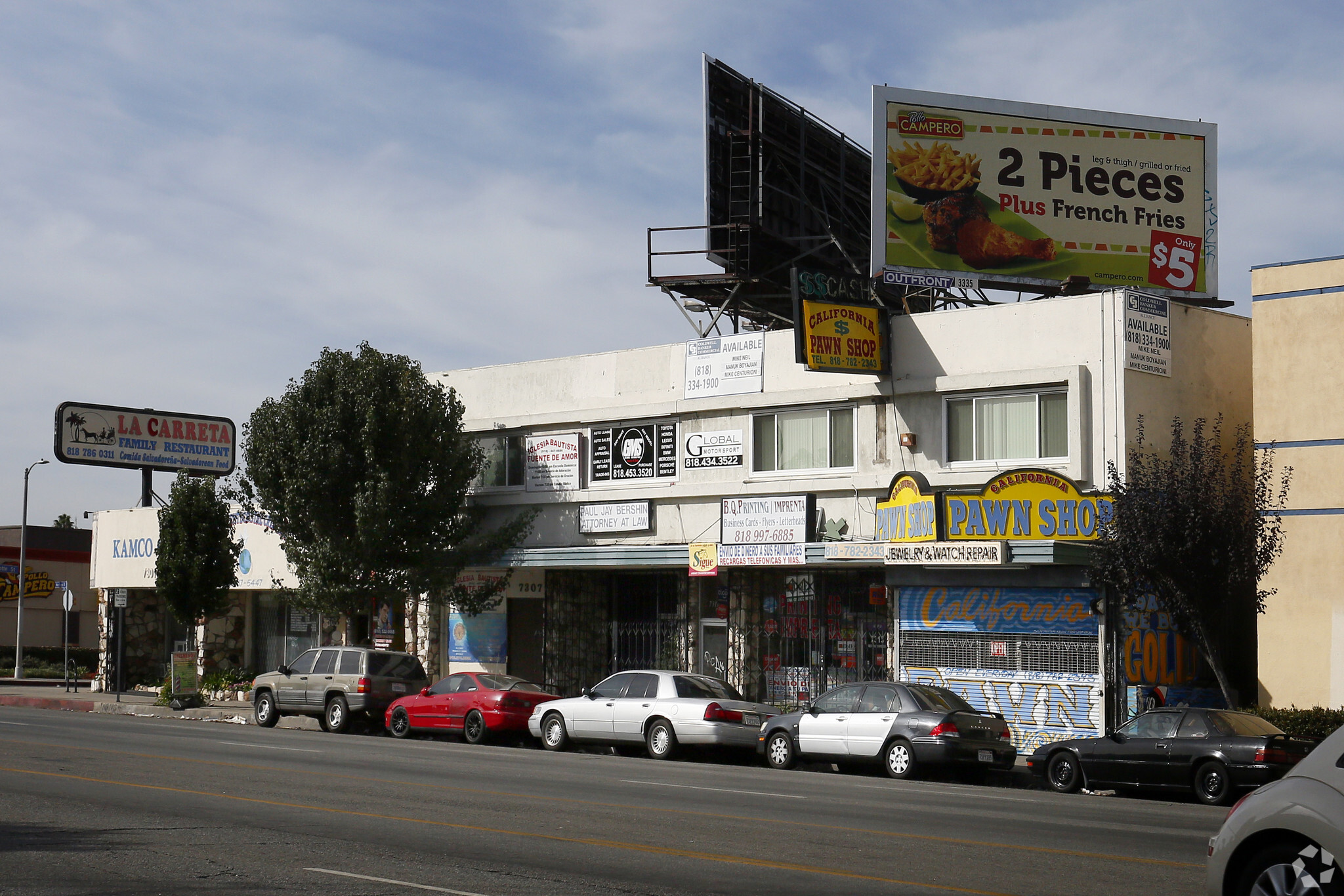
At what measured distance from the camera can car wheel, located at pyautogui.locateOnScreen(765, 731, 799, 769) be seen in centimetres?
2120

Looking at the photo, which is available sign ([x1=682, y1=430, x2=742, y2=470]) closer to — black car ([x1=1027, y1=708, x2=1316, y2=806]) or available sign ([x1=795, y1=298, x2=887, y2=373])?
available sign ([x1=795, y1=298, x2=887, y2=373])

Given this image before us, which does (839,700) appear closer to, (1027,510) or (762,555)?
(1027,510)

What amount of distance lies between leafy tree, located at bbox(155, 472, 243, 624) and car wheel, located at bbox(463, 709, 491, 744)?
512 inches

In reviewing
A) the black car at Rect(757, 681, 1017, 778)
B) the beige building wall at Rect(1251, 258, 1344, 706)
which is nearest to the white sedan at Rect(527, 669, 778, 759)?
the black car at Rect(757, 681, 1017, 778)

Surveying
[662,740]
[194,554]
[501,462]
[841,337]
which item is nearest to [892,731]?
[662,740]

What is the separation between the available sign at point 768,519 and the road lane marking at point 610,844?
1385 cm

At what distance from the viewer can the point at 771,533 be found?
89.0 feet

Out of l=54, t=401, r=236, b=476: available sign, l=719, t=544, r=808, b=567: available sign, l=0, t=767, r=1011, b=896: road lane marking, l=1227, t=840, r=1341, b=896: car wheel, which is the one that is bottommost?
l=0, t=767, r=1011, b=896: road lane marking

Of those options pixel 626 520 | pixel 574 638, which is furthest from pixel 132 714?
pixel 626 520

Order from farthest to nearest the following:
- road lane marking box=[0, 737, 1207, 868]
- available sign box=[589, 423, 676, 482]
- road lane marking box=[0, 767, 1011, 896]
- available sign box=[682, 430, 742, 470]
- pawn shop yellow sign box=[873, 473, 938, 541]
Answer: available sign box=[589, 423, 676, 482]
available sign box=[682, 430, 742, 470]
pawn shop yellow sign box=[873, 473, 938, 541]
road lane marking box=[0, 737, 1207, 868]
road lane marking box=[0, 767, 1011, 896]

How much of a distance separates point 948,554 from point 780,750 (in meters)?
4.46

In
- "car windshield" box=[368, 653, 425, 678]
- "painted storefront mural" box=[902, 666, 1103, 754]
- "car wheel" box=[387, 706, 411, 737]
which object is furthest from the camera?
"car windshield" box=[368, 653, 425, 678]

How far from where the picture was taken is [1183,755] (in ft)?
57.4

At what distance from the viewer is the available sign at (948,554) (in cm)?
2262
